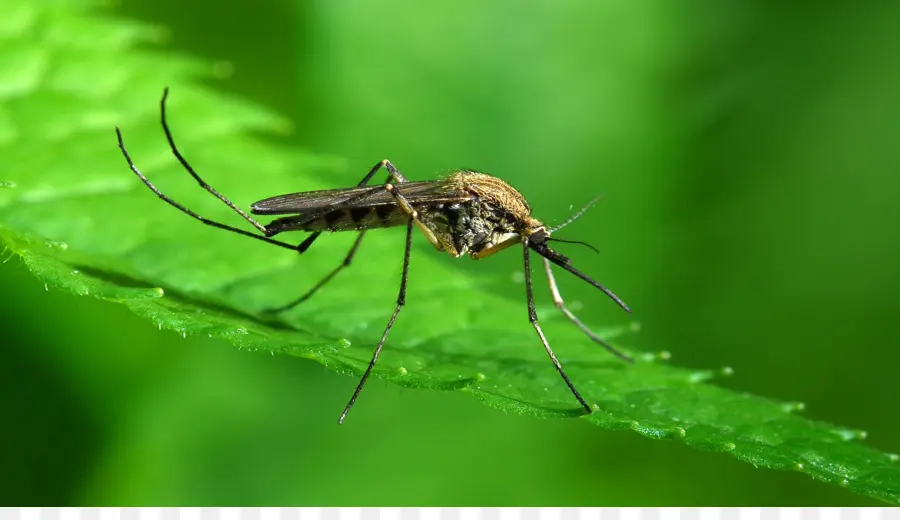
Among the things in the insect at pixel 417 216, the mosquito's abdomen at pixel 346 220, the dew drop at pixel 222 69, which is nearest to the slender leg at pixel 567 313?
the insect at pixel 417 216

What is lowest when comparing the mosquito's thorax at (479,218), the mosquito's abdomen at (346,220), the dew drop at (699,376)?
the dew drop at (699,376)

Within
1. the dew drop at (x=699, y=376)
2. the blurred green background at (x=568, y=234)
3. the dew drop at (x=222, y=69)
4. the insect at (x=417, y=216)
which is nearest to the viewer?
the dew drop at (x=699, y=376)

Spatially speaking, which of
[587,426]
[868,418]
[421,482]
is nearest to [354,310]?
[421,482]

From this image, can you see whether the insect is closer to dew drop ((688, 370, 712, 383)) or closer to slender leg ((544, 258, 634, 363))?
slender leg ((544, 258, 634, 363))

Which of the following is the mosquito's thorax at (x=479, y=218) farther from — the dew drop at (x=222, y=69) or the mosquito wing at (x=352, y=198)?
the dew drop at (x=222, y=69)

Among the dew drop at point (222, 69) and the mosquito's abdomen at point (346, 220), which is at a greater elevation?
the dew drop at point (222, 69)

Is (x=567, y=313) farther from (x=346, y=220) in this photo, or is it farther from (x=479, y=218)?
(x=346, y=220)

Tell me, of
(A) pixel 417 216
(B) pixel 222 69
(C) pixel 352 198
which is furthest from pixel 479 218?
(B) pixel 222 69

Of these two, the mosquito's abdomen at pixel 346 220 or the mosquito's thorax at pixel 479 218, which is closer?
the mosquito's abdomen at pixel 346 220
